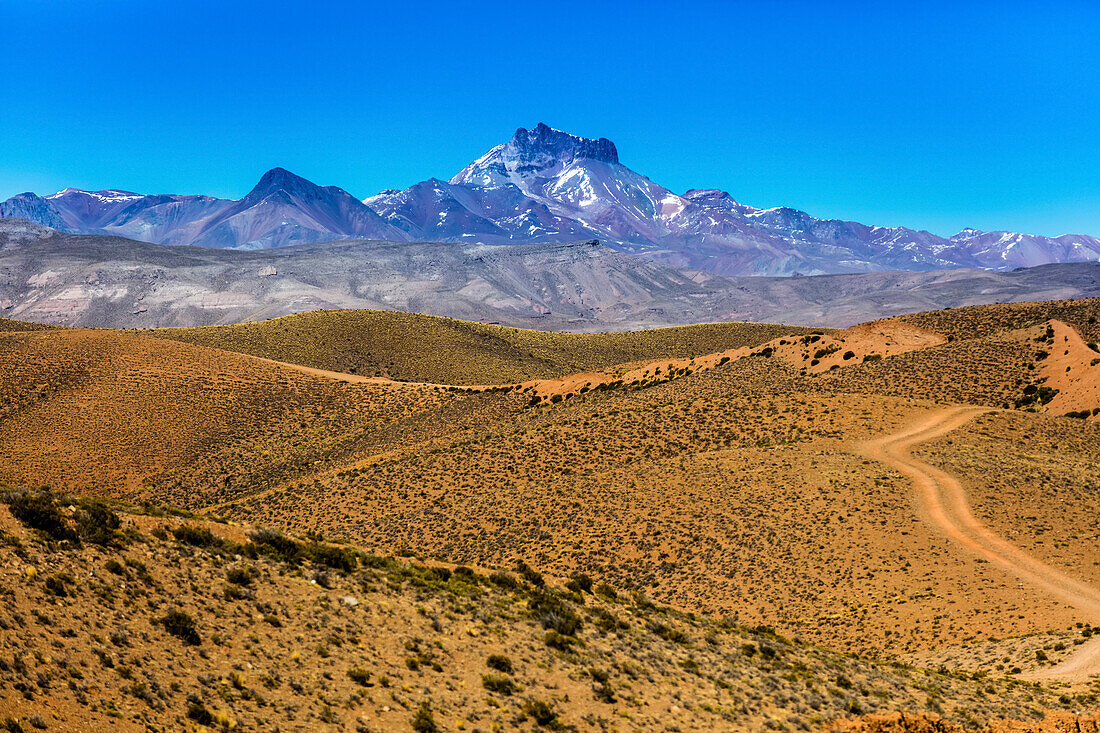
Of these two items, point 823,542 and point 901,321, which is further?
point 901,321

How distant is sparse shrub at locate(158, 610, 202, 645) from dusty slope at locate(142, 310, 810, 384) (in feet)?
250

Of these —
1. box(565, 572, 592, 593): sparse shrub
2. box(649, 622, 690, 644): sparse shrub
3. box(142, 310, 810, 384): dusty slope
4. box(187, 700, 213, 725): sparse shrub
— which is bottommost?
box(649, 622, 690, 644): sparse shrub

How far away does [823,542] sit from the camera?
2972cm

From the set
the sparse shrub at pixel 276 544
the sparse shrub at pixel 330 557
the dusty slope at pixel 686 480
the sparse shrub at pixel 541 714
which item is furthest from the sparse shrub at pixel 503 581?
the dusty slope at pixel 686 480

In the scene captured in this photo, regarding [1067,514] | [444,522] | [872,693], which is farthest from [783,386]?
[872,693]

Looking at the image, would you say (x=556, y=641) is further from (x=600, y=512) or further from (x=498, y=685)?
(x=600, y=512)

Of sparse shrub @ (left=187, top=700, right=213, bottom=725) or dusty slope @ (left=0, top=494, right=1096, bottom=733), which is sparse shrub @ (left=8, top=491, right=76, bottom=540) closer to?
dusty slope @ (left=0, top=494, right=1096, bottom=733)

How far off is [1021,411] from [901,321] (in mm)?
18325

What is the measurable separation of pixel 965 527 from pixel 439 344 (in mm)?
81830

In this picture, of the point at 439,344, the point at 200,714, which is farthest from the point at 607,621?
the point at 439,344

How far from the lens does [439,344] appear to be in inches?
4126

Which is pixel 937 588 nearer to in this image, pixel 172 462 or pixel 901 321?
pixel 901 321

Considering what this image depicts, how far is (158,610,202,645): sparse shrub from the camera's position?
1357 cm

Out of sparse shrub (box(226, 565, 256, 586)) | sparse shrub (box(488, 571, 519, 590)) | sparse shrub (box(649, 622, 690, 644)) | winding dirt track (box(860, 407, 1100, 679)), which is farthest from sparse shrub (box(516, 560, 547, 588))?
winding dirt track (box(860, 407, 1100, 679))
